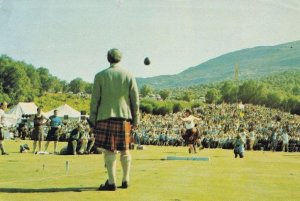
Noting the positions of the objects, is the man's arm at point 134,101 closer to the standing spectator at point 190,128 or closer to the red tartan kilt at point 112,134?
the red tartan kilt at point 112,134

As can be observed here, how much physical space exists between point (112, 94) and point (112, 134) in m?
0.62

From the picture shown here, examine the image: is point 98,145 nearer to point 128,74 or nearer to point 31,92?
point 128,74

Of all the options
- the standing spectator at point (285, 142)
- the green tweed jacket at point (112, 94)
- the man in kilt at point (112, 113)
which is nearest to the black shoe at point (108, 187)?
the man in kilt at point (112, 113)

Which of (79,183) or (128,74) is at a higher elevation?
(128,74)

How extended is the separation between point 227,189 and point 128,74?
2474 millimetres

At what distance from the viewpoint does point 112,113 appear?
27.9 feet

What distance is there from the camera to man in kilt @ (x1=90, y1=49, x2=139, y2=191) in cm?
852

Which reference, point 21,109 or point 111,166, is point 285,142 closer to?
point 111,166

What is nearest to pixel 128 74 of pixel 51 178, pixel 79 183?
pixel 79 183

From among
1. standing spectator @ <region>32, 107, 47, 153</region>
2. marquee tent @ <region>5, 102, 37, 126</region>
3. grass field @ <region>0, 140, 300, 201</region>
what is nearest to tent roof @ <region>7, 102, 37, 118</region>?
marquee tent @ <region>5, 102, 37, 126</region>

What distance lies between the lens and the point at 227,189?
9.03 metres

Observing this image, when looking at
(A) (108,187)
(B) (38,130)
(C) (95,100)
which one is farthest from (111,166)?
(B) (38,130)

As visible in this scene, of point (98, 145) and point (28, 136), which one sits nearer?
point (98, 145)

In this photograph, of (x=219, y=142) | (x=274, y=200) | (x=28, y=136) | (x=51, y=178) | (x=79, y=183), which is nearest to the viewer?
(x=274, y=200)
